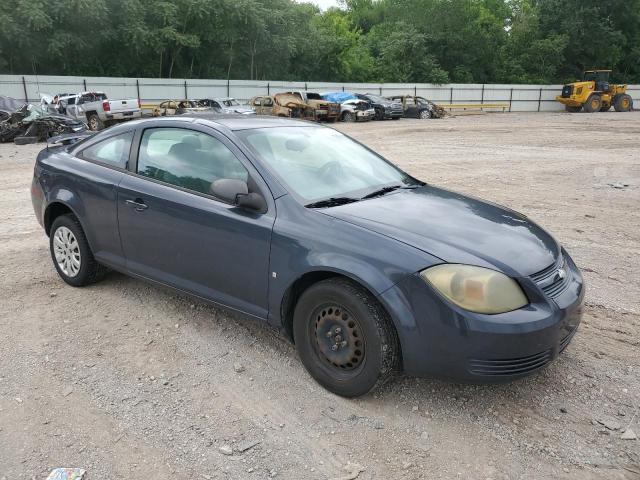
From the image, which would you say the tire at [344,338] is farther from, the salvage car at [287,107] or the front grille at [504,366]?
the salvage car at [287,107]

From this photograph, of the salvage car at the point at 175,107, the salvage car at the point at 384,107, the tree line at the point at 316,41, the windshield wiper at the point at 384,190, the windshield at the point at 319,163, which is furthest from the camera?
the tree line at the point at 316,41

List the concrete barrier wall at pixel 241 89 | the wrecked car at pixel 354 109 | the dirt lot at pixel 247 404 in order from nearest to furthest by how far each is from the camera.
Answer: the dirt lot at pixel 247 404 < the wrecked car at pixel 354 109 < the concrete barrier wall at pixel 241 89

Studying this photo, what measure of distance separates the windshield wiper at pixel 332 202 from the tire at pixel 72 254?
226 cm

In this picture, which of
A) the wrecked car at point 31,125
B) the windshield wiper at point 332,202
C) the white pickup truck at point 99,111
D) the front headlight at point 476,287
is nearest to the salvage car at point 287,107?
the white pickup truck at point 99,111

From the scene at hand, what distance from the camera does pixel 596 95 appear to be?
38.0 meters

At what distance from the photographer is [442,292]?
2812 millimetres

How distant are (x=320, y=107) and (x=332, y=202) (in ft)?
83.2

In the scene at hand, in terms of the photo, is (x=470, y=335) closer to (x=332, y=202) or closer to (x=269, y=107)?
(x=332, y=202)

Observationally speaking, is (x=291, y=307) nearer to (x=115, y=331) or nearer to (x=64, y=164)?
(x=115, y=331)

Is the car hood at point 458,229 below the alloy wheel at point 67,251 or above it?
above

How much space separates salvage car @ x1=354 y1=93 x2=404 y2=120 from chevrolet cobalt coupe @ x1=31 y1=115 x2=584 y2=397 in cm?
2737

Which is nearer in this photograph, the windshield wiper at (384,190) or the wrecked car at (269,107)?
the windshield wiper at (384,190)

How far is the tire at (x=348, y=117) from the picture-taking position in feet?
96.7

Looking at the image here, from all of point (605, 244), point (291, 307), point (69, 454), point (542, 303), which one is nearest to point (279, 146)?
point (291, 307)
